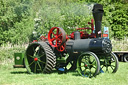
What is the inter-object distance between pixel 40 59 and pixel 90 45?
88.2 inches

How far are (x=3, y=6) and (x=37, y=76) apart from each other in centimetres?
1748

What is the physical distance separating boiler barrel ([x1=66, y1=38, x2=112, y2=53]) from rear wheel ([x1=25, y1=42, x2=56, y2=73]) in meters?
0.87

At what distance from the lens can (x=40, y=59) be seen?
10.4m

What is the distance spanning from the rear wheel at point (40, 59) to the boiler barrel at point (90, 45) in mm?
870

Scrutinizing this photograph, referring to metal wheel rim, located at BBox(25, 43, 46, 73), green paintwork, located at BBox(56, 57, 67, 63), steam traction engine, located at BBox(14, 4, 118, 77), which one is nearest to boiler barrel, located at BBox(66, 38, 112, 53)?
Answer: steam traction engine, located at BBox(14, 4, 118, 77)

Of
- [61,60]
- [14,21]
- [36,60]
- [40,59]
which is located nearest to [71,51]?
[61,60]

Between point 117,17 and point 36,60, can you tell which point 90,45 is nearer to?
point 36,60

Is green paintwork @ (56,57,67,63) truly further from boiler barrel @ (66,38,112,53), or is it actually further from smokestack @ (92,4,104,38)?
smokestack @ (92,4,104,38)

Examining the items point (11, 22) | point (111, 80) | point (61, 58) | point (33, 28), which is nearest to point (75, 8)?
point (33, 28)

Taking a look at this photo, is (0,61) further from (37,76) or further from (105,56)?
(105,56)

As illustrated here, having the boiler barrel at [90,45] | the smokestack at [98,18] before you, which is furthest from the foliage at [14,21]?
the smokestack at [98,18]

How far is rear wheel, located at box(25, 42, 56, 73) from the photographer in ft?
31.9

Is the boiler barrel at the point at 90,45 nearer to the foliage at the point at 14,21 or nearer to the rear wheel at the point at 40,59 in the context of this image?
the rear wheel at the point at 40,59

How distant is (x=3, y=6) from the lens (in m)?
25.4
